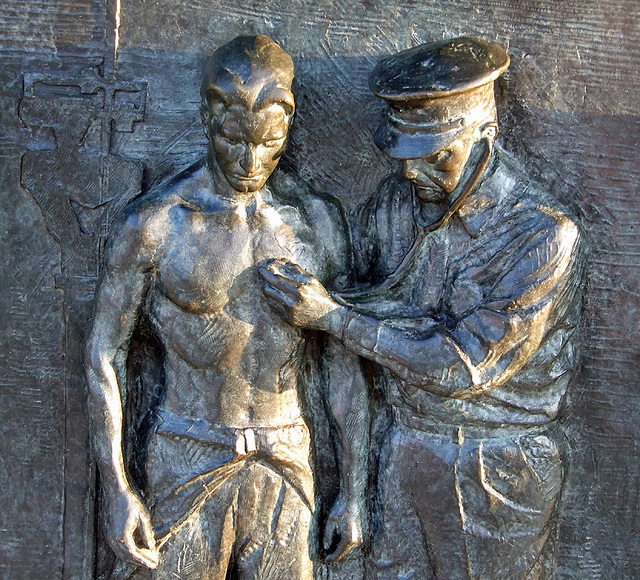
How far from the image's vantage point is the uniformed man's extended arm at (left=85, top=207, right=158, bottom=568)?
10.5 ft

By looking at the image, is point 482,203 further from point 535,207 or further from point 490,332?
point 490,332

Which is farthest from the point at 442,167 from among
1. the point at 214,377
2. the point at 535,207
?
the point at 214,377

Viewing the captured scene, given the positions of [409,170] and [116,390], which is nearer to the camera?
[409,170]

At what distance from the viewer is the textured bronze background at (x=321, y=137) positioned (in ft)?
10.9

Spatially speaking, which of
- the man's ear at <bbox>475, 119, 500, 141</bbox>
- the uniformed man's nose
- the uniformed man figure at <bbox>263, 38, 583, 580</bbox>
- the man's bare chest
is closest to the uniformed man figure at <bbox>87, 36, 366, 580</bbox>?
the man's bare chest

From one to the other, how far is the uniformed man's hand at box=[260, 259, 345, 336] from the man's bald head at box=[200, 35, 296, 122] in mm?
559

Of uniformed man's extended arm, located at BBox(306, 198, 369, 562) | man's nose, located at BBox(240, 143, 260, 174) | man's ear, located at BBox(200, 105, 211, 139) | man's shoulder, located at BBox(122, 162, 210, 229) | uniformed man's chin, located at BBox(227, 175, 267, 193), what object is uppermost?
man's ear, located at BBox(200, 105, 211, 139)

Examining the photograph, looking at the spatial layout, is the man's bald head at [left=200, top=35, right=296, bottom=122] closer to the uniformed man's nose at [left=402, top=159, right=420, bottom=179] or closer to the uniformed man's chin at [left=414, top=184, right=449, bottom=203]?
the uniformed man's nose at [left=402, top=159, right=420, bottom=179]

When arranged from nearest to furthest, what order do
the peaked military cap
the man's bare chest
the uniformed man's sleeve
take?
the peaked military cap → the uniformed man's sleeve → the man's bare chest

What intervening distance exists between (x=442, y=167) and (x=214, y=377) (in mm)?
1117

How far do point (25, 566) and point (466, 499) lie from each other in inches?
72.0

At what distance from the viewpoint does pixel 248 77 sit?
298 centimetres

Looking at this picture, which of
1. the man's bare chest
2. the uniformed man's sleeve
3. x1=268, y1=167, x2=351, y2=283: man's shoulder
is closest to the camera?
the uniformed man's sleeve

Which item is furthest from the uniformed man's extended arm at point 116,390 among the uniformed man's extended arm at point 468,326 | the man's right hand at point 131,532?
the uniformed man's extended arm at point 468,326
